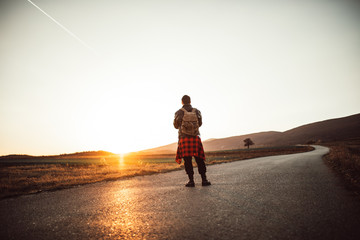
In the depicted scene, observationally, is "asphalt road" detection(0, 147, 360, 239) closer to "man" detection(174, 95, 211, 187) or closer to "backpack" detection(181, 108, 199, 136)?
"man" detection(174, 95, 211, 187)

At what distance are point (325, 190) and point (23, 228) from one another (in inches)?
181

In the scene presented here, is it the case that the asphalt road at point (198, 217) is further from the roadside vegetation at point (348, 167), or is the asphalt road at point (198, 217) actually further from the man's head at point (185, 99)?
the man's head at point (185, 99)

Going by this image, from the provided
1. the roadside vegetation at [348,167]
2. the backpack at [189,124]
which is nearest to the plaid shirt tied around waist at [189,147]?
the backpack at [189,124]

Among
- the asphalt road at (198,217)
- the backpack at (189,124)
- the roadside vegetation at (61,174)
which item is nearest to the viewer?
the asphalt road at (198,217)

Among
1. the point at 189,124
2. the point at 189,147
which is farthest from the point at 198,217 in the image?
the point at 189,124

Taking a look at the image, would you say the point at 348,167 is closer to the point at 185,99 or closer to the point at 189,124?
the point at 189,124

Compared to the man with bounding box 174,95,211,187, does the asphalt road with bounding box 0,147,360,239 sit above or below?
below

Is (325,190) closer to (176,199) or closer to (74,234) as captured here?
(176,199)

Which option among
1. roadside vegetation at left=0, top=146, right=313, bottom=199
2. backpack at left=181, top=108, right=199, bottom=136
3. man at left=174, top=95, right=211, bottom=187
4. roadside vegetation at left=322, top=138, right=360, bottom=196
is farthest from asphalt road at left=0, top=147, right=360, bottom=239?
roadside vegetation at left=0, top=146, right=313, bottom=199

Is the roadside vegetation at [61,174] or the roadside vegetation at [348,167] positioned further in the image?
the roadside vegetation at [61,174]

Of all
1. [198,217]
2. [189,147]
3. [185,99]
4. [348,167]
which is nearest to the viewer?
[198,217]

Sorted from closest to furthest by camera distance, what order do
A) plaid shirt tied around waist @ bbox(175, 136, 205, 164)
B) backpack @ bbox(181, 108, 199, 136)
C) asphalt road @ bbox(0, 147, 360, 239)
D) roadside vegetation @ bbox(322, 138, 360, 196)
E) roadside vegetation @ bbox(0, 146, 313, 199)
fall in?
asphalt road @ bbox(0, 147, 360, 239) < roadside vegetation @ bbox(322, 138, 360, 196) < plaid shirt tied around waist @ bbox(175, 136, 205, 164) < backpack @ bbox(181, 108, 199, 136) < roadside vegetation @ bbox(0, 146, 313, 199)

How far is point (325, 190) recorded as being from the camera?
347cm

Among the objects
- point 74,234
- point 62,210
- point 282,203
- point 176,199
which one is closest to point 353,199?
point 282,203
